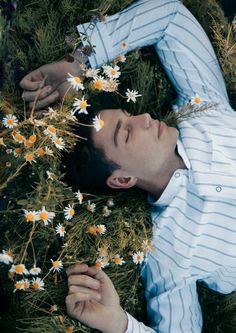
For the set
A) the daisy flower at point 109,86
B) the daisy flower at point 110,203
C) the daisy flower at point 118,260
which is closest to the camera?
the daisy flower at point 109,86

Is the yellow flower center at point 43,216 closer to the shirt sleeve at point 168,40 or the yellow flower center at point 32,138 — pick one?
the yellow flower center at point 32,138

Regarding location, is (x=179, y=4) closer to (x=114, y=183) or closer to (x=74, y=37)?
(x=74, y=37)

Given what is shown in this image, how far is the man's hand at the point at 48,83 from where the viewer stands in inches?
84.3

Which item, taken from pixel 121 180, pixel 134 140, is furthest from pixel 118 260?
pixel 134 140

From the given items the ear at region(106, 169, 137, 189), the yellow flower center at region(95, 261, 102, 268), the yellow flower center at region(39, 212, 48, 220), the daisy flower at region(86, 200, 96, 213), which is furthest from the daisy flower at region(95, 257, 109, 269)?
the yellow flower center at region(39, 212, 48, 220)

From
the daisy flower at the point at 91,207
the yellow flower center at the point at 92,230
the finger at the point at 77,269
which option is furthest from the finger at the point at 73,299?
the daisy flower at the point at 91,207

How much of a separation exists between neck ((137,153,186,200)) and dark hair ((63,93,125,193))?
20 centimetres

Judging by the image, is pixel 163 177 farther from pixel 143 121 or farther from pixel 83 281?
pixel 83 281

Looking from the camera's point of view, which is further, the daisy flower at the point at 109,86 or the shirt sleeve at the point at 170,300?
the shirt sleeve at the point at 170,300

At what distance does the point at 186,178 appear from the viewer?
7.29 ft

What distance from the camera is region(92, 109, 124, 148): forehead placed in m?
2.00

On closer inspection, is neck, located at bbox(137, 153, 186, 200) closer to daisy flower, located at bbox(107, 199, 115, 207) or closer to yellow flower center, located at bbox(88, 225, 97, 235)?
daisy flower, located at bbox(107, 199, 115, 207)

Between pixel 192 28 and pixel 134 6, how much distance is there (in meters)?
0.33

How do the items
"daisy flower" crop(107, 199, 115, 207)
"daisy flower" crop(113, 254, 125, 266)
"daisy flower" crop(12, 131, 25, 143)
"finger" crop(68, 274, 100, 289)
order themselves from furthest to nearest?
"daisy flower" crop(107, 199, 115, 207) < "daisy flower" crop(113, 254, 125, 266) < "finger" crop(68, 274, 100, 289) < "daisy flower" crop(12, 131, 25, 143)
